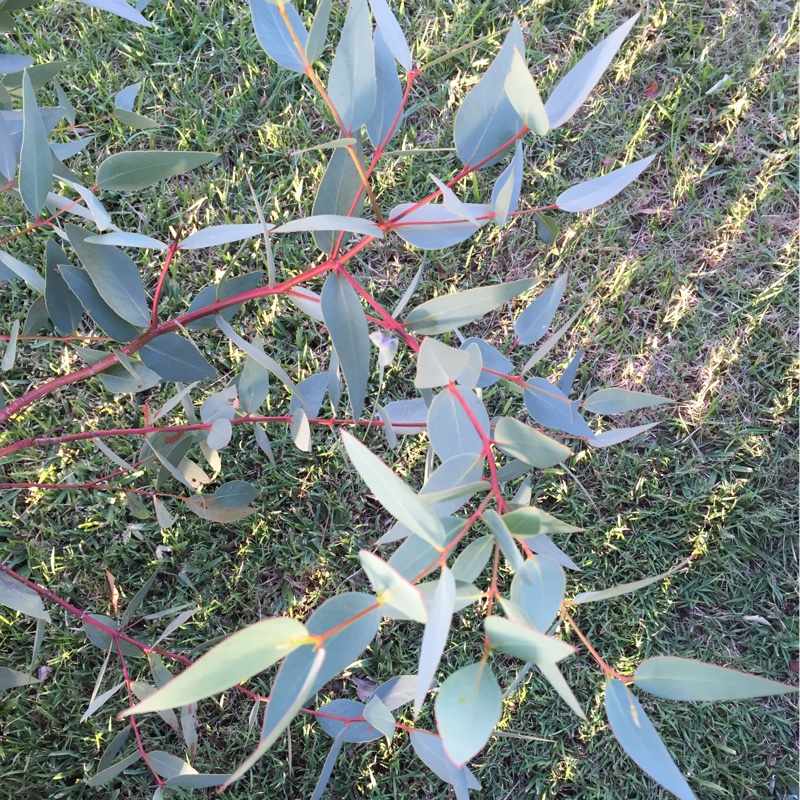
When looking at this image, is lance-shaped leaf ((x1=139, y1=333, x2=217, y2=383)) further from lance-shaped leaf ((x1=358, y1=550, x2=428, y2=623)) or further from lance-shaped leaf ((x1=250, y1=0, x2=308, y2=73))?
lance-shaped leaf ((x1=358, y1=550, x2=428, y2=623))

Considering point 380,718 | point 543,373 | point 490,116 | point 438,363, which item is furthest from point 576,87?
point 543,373

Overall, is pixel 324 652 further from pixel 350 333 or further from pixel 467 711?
pixel 350 333

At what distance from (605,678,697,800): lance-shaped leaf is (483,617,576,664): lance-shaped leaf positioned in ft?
0.33

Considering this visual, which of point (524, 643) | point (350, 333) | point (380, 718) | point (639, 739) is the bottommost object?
point (380, 718)

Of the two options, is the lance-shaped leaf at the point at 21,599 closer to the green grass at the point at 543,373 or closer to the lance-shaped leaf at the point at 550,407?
the green grass at the point at 543,373

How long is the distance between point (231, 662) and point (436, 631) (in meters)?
0.15

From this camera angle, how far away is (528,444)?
698 millimetres

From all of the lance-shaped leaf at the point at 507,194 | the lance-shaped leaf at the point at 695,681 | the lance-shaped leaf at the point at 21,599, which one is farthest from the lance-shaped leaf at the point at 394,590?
the lance-shaped leaf at the point at 21,599

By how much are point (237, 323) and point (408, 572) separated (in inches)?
56.9

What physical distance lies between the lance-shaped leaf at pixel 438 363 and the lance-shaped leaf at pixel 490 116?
24 centimetres

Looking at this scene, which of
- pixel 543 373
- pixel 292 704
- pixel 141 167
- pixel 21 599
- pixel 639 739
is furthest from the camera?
pixel 543 373

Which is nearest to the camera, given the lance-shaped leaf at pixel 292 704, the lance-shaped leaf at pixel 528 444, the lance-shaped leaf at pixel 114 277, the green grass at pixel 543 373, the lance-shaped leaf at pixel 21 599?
the lance-shaped leaf at pixel 292 704

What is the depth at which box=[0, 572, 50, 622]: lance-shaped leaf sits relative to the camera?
116 cm

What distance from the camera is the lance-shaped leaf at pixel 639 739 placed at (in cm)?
57
